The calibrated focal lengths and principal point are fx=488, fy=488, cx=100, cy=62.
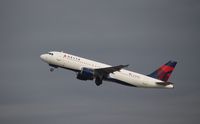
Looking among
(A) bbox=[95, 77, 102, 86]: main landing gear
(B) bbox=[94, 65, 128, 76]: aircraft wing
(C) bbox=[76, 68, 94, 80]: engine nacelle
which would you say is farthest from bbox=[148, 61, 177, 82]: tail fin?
(C) bbox=[76, 68, 94, 80]: engine nacelle

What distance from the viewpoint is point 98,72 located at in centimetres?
8556

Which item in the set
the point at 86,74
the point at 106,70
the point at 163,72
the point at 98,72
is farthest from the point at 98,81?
the point at 163,72

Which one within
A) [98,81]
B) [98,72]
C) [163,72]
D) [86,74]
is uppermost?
[163,72]

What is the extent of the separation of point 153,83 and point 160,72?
195 inches

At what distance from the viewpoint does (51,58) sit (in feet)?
282

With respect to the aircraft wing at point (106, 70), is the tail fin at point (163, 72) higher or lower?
higher

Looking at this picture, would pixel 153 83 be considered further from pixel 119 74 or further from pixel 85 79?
pixel 85 79

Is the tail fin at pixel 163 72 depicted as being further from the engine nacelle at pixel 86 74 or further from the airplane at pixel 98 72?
the engine nacelle at pixel 86 74

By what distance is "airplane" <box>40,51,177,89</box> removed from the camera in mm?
84688

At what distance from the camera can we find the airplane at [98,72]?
8469 centimetres


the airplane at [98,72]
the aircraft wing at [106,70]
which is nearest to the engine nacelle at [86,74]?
the airplane at [98,72]

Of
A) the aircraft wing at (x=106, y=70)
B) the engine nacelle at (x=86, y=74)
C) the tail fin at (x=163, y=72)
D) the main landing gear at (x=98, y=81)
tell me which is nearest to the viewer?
the engine nacelle at (x=86, y=74)

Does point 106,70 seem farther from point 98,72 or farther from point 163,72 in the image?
point 163,72

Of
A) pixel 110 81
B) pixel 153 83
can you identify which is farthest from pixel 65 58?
pixel 153 83
